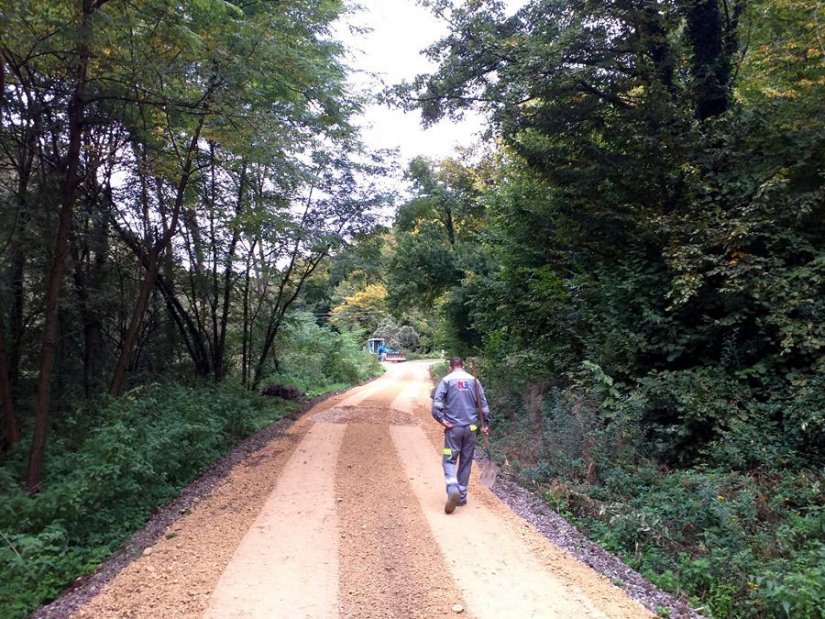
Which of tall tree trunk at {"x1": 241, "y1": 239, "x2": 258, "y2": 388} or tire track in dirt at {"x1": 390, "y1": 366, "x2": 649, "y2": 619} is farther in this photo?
tall tree trunk at {"x1": 241, "y1": 239, "x2": 258, "y2": 388}

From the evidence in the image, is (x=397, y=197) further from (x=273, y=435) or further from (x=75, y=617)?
(x=75, y=617)

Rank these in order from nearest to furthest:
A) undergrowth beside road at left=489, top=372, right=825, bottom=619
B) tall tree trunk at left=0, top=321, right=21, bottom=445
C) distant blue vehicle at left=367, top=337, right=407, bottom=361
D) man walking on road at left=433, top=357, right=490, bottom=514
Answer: undergrowth beside road at left=489, top=372, right=825, bottom=619
man walking on road at left=433, top=357, right=490, bottom=514
tall tree trunk at left=0, top=321, right=21, bottom=445
distant blue vehicle at left=367, top=337, right=407, bottom=361

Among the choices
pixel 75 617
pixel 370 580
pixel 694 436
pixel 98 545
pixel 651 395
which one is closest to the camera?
pixel 75 617

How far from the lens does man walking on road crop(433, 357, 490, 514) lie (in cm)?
555

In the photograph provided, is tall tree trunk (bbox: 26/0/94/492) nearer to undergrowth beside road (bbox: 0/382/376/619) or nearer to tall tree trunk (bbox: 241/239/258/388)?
undergrowth beside road (bbox: 0/382/376/619)

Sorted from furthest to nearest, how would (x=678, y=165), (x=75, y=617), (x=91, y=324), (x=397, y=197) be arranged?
(x=397, y=197) < (x=91, y=324) < (x=678, y=165) < (x=75, y=617)

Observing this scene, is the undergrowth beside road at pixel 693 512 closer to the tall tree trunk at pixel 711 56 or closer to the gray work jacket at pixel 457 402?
the gray work jacket at pixel 457 402

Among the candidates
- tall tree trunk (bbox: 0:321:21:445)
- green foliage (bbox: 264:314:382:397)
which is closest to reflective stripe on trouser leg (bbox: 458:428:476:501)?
tall tree trunk (bbox: 0:321:21:445)

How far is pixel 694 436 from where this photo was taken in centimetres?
677

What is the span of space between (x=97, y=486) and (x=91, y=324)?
5100 millimetres

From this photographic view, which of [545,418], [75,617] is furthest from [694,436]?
[75,617]

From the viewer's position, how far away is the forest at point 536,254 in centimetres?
515

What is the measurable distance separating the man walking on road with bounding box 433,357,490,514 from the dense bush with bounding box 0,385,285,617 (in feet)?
11.4

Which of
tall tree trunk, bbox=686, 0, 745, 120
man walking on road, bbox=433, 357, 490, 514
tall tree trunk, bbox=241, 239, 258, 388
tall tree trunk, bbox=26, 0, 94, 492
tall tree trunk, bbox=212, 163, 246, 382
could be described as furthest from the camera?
tall tree trunk, bbox=241, 239, 258, 388
